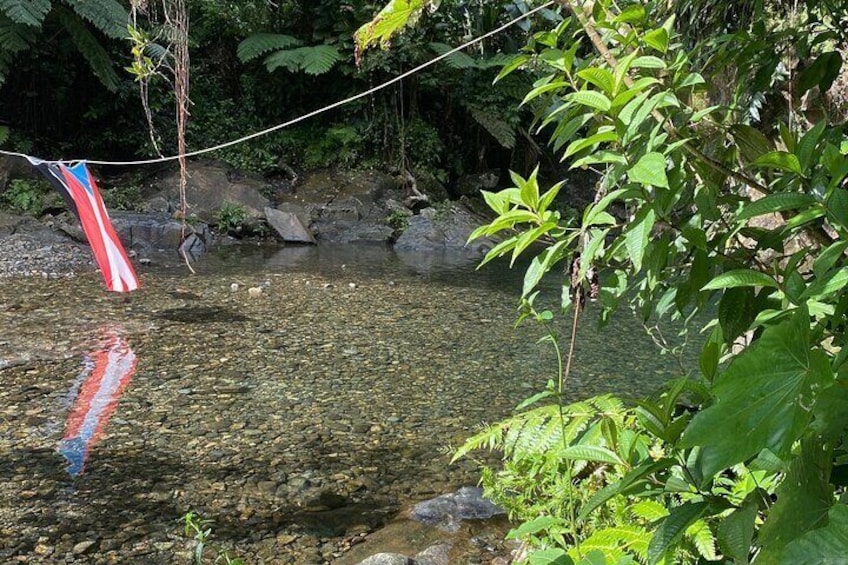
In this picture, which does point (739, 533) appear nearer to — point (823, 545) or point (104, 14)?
point (823, 545)

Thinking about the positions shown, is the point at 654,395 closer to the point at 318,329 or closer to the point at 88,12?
the point at 318,329

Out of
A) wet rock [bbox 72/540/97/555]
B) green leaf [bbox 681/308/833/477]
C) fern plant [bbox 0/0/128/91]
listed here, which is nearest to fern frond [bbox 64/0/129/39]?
fern plant [bbox 0/0/128/91]

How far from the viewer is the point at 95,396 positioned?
12.2 feet

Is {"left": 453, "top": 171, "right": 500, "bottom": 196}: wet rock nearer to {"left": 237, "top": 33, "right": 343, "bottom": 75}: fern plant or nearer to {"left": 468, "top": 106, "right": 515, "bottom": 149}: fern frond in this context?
{"left": 468, "top": 106, "right": 515, "bottom": 149}: fern frond

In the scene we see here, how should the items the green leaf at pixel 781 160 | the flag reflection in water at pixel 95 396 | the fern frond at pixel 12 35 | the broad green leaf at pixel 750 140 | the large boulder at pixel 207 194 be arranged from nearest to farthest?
1. the green leaf at pixel 781 160
2. the broad green leaf at pixel 750 140
3. the flag reflection in water at pixel 95 396
4. the fern frond at pixel 12 35
5. the large boulder at pixel 207 194

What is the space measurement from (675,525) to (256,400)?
11.0 ft

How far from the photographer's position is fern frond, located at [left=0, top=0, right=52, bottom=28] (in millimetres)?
8117

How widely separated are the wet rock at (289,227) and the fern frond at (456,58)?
3692mm

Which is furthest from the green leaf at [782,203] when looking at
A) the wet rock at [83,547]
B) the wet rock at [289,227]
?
the wet rock at [289,227]

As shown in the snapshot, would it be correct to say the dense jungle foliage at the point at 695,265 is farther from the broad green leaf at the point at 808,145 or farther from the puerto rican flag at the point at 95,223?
the puerto rican flag at the point at 95,223

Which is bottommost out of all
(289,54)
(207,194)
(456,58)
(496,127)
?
(207,194)

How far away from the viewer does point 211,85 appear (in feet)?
42.8

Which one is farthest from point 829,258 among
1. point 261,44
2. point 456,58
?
point 261,44

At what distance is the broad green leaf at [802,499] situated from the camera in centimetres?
49
